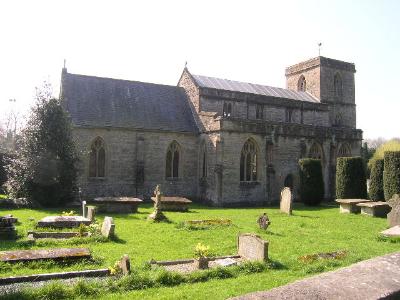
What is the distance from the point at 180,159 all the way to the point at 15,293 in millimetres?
20738

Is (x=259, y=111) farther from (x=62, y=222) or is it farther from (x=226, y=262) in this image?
(x=226, y=262)

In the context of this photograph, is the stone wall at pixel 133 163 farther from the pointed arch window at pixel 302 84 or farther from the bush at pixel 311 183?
the pointed arch window at pixel 302 84

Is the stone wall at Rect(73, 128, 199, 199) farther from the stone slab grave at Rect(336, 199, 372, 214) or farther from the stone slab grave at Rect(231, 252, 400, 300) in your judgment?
the stone slab grave at Rect(231, 252, 400, 300)

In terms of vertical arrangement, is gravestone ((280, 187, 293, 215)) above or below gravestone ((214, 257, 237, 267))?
above

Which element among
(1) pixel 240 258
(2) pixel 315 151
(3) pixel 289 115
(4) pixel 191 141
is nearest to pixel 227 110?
(4) pixel 191 141

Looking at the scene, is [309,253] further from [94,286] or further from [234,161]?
[234,161]

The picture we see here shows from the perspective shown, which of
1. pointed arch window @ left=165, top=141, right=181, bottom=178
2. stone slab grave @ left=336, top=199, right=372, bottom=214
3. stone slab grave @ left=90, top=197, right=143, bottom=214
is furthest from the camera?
pointed arch window @ left=165, top=141, right=181, bottom=178

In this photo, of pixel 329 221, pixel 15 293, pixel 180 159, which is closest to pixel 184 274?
pixel 15 293

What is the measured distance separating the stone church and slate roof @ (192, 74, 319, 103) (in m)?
0.22

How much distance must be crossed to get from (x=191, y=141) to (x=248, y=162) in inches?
182

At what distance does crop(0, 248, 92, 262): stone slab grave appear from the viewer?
8820mm

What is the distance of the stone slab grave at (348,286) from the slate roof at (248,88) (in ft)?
86.2

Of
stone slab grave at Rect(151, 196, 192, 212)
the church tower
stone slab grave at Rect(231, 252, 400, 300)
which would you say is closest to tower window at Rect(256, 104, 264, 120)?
the church tower

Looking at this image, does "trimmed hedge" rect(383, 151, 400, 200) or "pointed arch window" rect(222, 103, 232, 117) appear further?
"pointed arch window" rect(222, 103, 232, 117)
